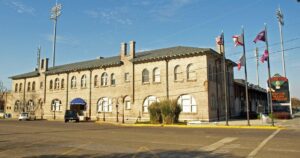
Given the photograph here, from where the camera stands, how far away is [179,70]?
3378 centimetres

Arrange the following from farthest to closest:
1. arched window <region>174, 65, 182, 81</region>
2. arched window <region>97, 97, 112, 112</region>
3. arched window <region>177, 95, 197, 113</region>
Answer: arched window <region>97, 97, 112, 112</region> < arched window <region>174, 65, 182, 81</region> < arched window <region>177, 95, 197, 113</region>

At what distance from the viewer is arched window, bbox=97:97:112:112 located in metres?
40.6

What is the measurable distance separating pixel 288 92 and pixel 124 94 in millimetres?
22522

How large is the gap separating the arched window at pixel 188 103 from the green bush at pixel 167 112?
3.20 metres

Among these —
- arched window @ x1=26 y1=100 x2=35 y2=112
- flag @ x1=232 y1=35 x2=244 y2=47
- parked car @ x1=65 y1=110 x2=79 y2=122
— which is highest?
flag @ x1=232 y1=35 x2=244 y2=47

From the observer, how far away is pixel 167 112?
Answer: 29031mm

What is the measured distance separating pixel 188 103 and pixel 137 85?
8203 mm

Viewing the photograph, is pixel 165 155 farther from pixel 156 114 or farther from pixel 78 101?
pixel 78 101

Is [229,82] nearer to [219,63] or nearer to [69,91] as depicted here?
[219,63]

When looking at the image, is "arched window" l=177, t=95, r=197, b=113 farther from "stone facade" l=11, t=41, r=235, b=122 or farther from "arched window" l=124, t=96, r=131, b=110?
"arched window" l=124, t=96, r=131, b=110

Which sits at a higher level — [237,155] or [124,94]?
[124,94]

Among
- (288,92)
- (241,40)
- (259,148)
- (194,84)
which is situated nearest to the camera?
(259,148)

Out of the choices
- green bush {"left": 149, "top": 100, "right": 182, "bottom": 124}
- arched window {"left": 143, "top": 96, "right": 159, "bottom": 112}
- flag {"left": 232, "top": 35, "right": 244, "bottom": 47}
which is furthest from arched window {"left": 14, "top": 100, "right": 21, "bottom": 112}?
flag {"left": 232, "top": 35, "right": 244, "bottom": 47}

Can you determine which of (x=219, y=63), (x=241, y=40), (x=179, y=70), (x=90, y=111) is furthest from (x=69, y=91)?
(x=241, y=40)
